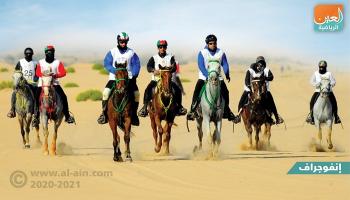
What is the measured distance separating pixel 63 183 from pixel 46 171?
2079mm

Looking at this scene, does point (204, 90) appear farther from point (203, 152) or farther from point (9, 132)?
point (9, 132)

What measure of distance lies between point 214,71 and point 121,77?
89.7 inches

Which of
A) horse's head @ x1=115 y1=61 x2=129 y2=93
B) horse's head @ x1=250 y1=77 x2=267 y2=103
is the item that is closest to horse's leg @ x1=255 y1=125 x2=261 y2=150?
horse's head @ x1=250 y1=77 x2=267 y2=103

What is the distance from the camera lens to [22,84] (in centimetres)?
2517

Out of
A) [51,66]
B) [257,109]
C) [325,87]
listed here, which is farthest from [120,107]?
[325,87]

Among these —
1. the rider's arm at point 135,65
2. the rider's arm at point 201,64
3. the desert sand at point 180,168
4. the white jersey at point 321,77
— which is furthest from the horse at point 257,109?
the rider's arm at point 135,65

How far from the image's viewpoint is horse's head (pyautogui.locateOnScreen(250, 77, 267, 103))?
78.4 feet

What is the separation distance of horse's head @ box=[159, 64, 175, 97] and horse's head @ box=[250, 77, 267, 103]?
4082 mm

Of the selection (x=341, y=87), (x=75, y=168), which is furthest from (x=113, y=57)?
(x=341, y=87)

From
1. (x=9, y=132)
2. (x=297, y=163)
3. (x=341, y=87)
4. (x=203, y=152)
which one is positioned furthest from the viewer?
(x=341, y=87)

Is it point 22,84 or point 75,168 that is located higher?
point 22,84

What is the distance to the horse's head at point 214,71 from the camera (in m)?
19.5

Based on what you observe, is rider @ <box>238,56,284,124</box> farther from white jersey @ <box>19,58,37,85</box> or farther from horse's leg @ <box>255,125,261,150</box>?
white jersey @ <box>19,58,37,85</box>

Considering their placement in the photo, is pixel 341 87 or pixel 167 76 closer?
pixel 167 76
